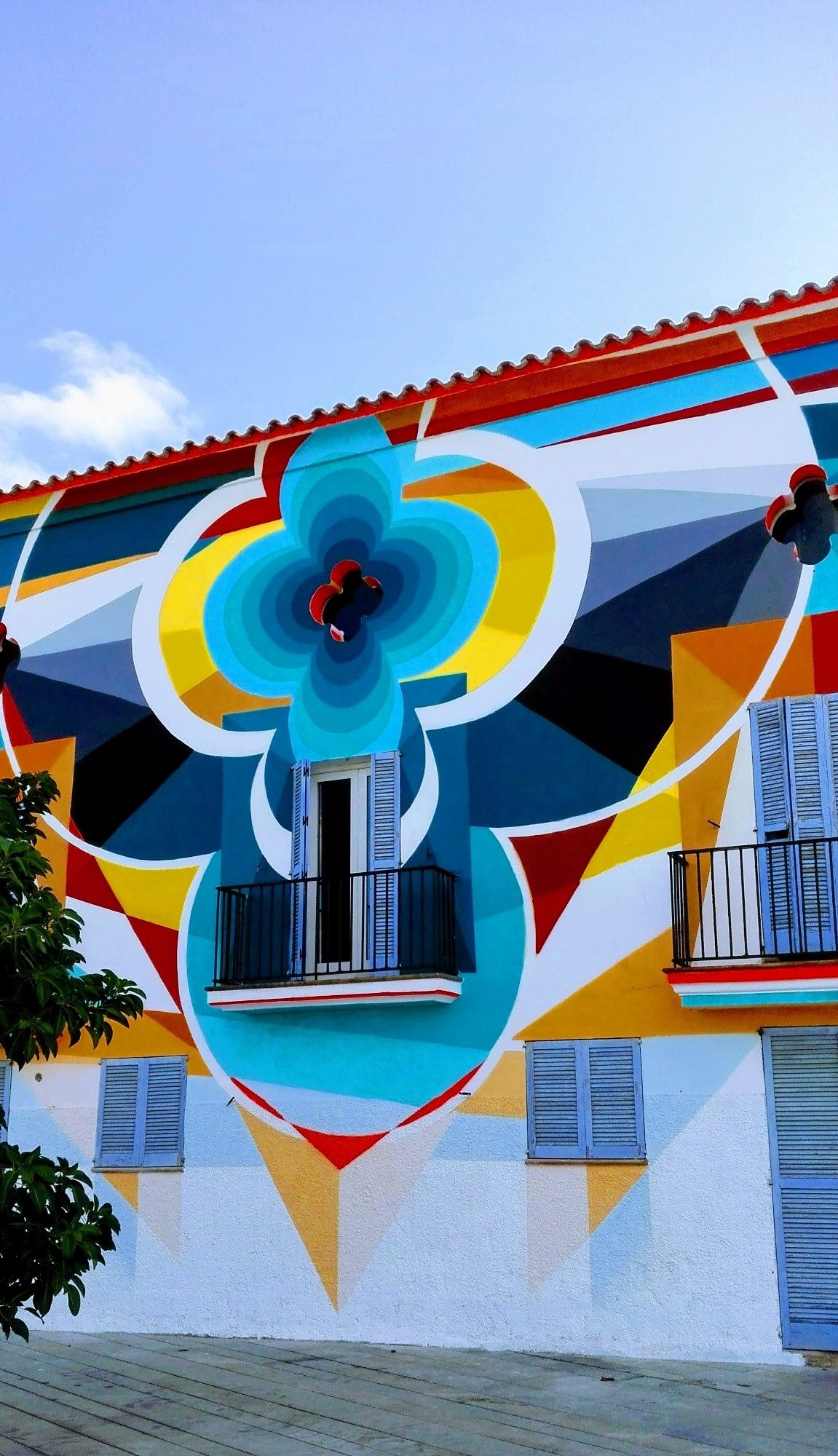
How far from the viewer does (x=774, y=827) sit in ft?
34.9

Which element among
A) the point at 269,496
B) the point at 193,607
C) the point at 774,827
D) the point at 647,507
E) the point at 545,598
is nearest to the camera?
the point at 774,827

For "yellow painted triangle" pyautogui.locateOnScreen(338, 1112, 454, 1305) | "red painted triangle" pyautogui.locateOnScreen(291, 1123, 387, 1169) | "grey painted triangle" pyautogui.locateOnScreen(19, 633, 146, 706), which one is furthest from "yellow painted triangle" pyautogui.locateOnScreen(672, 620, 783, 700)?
"grey painted triangle" pyautogui.locateOnScreen(19, 633, 146, 706)

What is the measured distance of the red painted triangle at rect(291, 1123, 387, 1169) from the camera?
11.7m

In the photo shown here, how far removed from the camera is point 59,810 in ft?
45.8

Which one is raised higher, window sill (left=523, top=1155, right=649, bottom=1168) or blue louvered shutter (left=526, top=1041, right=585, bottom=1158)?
blue louvered shutter (left=526, top=1041, right=585, bottom=1158)

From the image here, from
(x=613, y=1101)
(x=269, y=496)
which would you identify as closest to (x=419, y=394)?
(x=269, y=496)

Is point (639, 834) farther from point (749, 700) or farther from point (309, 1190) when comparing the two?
point (309, 1190)

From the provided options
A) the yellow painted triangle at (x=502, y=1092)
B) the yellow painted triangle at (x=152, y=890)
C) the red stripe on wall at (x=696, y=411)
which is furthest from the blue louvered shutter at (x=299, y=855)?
the red stripe on wall at (x=696, y=411)

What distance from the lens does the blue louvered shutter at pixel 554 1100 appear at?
430 inches

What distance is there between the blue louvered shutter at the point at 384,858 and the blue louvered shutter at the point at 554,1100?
1453 millimetres

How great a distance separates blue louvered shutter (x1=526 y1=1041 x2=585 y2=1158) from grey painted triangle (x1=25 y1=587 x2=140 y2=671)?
6151 millimetres

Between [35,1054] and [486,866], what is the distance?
5.39 m

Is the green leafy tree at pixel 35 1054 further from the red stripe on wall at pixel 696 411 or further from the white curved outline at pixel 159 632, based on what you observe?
the red stripe on wall at pixel 696 411

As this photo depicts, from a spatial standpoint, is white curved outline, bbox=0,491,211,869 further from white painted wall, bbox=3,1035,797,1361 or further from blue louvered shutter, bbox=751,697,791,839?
blue louvered shutter, bbox=751,697,791,839
